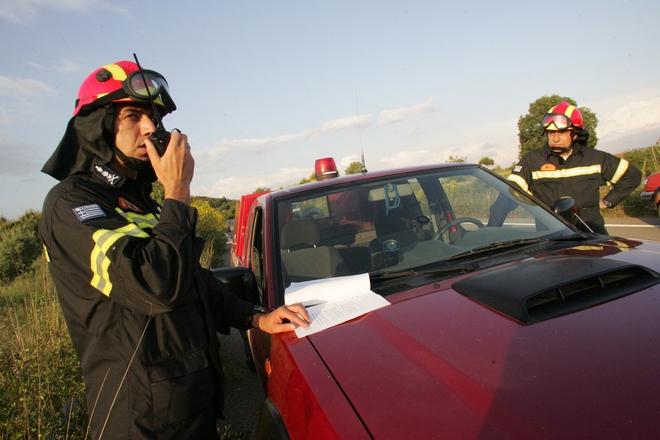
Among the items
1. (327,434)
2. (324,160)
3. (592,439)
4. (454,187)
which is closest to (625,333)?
(592,439)

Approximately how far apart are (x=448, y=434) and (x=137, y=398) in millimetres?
1090

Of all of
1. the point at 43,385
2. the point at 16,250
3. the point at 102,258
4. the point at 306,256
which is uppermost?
the point at 102,258

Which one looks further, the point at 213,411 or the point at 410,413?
the point at 213,411

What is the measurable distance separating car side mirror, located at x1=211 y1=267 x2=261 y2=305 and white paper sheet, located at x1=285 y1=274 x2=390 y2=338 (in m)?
0.27

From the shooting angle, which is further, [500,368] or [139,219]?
[139,219]

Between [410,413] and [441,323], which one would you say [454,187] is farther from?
[410,413]

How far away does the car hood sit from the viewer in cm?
100

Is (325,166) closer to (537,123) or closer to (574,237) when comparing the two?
(574,237)

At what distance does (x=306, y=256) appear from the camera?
7.80 ft

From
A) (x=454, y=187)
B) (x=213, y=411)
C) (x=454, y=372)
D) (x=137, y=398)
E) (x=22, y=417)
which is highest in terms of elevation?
(x=454, y=187)

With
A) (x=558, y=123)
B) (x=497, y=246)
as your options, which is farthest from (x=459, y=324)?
(x=558, y=123)

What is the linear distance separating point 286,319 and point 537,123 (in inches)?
1402

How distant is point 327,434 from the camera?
3.83 feet

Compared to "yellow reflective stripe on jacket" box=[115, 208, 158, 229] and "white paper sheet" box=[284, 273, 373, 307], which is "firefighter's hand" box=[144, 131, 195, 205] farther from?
"white paper sheet" box=[284, 273, 373, 307]
